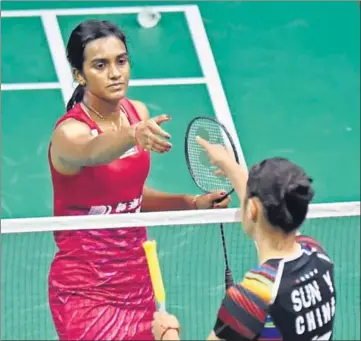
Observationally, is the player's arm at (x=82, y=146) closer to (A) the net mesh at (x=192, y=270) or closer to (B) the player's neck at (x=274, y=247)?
(A) the net mesh at (x=192, y=270)

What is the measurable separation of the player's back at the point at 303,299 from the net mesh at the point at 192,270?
2392 millimetres

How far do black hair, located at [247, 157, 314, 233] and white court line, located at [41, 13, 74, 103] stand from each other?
23.3 ft

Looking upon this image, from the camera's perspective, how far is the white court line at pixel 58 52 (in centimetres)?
1216

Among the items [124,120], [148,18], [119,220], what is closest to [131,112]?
[124,120]

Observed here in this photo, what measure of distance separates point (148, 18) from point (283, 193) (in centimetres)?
841

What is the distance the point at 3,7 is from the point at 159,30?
5.18 feet

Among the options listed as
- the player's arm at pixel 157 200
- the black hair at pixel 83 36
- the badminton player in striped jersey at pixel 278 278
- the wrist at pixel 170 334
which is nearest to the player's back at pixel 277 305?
the badminton player in striped jersey at pixel 278 278

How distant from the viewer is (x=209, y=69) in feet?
41.3

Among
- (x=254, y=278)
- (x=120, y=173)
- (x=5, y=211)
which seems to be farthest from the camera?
(x=5, y=211)

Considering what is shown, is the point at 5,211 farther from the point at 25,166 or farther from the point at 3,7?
the point at 3,7

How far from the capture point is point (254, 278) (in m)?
4.94

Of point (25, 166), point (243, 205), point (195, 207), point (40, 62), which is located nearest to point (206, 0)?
point (40, 62)

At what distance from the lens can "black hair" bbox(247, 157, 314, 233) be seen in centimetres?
494

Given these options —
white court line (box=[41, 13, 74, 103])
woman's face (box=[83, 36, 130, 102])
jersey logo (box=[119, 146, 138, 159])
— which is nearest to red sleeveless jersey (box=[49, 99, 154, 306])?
jersey logo (box=[119, 146, 138, 159])
